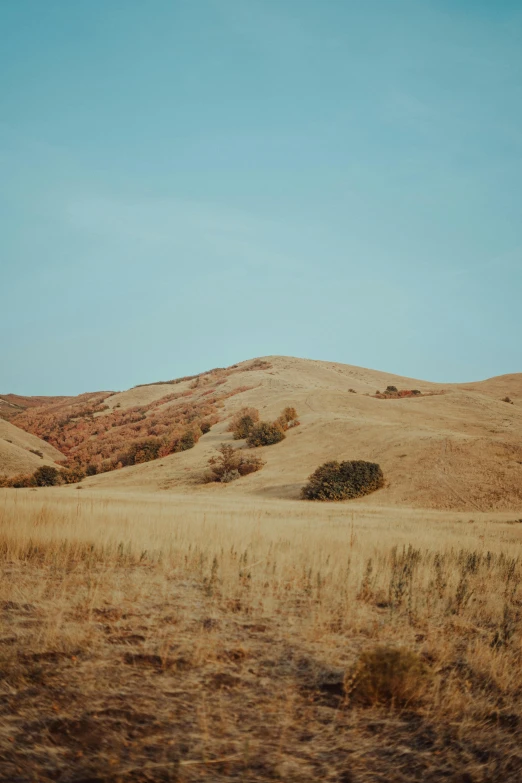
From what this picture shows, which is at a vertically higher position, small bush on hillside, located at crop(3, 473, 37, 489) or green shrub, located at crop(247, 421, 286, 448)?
green shrub, located at crop(247, 421, 286, 448)

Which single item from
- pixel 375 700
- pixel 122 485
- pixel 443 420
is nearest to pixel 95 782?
pixel 375 700

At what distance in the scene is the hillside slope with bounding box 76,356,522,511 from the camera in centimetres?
2472

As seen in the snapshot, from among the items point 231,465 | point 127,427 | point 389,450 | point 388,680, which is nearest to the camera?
point 388,680

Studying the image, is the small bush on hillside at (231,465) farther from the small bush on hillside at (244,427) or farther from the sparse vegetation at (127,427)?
the sparse vegetation at (127,427)

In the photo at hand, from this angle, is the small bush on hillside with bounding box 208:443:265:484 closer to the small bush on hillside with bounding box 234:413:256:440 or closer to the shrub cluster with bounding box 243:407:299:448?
the shrub cluster with bounding box 243:407:299:448

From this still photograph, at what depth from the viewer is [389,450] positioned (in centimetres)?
3084

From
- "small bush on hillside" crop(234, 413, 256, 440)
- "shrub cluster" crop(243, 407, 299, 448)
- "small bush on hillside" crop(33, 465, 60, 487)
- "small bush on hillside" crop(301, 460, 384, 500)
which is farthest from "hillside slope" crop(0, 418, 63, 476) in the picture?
"small bush on hillside" crop(301, 460, 384, 500)

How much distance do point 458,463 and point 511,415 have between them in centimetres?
2355

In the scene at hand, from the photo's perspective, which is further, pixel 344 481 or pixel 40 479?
pixel 40 479

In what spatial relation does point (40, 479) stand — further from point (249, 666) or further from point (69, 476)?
point (249, 666)

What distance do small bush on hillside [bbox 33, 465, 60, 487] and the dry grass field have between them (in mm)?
28541

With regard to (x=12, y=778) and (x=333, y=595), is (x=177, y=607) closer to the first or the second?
(x=333, y=595)

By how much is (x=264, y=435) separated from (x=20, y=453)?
19.7 metres

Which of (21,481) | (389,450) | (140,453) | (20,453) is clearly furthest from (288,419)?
(20,453)
